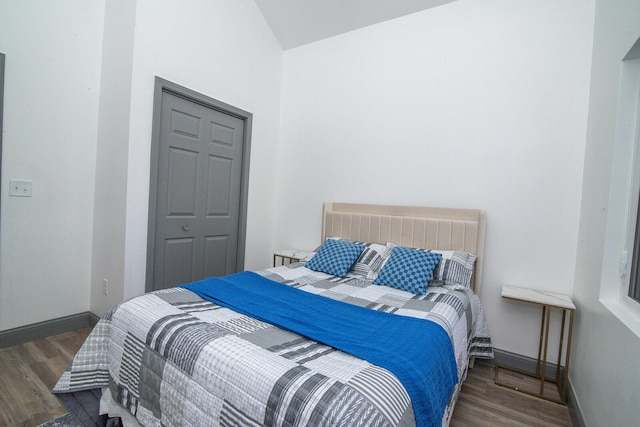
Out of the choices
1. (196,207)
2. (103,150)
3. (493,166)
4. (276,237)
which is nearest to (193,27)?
(103,150)

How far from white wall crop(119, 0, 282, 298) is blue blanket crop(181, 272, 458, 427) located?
104 cm

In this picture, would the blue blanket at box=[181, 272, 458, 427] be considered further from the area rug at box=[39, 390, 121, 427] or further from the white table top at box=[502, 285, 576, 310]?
the white table top at box=[502, 285, 576, 310]

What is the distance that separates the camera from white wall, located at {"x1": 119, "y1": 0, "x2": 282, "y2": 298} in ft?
7.63

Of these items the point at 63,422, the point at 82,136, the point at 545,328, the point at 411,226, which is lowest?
the point at 63,422

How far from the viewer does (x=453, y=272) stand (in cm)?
216

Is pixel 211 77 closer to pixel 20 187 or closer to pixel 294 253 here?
pixel 20 187

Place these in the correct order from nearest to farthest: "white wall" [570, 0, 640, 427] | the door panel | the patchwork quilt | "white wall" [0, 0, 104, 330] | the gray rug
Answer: the patchwork quilt, "white wall" [570, 0, 640, 427], the gray rug, "white wall" [0, 0, 104, 330], the door panel

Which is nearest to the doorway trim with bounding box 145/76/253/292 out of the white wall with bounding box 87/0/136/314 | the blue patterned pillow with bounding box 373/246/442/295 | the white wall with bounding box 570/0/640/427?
the white wall with bounding box 87/0/136/314

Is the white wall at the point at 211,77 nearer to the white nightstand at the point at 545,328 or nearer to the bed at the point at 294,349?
the bed at the point at 294,349

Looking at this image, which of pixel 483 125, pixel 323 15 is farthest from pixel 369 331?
pixel 323 15

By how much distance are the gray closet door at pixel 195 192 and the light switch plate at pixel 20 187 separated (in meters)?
0.88

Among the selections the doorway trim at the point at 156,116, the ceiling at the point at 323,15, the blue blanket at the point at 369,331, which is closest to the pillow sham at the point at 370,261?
the blue blanket at the point at 369,331

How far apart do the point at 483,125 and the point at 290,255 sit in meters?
2.18

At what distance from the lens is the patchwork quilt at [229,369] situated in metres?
0.88
